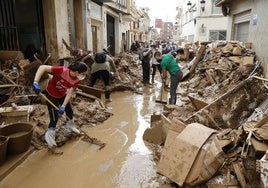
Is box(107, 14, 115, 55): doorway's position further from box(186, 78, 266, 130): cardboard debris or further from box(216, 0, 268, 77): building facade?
box(186, 78, 266, 130): cardboard debris

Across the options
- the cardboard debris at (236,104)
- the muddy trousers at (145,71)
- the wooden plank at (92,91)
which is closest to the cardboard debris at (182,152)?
the cardboard debris at (236,104)

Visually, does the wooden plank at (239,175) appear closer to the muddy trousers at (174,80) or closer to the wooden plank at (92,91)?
the muddy trousers at (174,80)

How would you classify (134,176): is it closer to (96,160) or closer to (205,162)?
(96,160)

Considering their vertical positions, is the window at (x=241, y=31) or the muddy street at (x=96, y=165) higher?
the window at (x=241, y=31)

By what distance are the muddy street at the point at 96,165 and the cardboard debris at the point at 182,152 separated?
43 centimetres

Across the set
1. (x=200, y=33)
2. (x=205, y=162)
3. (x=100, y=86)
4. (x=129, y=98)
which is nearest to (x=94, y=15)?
(x=100, y=86)

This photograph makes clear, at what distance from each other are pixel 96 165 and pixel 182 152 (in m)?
1.51

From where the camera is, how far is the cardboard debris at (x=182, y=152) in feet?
9.74

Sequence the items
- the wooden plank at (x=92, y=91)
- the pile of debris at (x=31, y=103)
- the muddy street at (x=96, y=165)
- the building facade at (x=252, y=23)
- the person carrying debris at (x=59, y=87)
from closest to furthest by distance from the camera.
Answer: the muddy street at (x=96, y=165)
the person carrying debris at (x=59, y=87)
the pile of debris at (x=31, y=103)
the wooden plank at (x=92, y=91)
the building facade at (x=252, y=23)

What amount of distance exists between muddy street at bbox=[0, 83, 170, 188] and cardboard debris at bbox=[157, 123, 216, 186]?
0.43 metres

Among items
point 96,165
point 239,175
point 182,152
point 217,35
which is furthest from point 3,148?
point 217,35

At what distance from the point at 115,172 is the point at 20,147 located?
1.61 m

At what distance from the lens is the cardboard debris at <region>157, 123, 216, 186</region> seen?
2969 millimetres

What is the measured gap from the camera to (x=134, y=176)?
354cm
